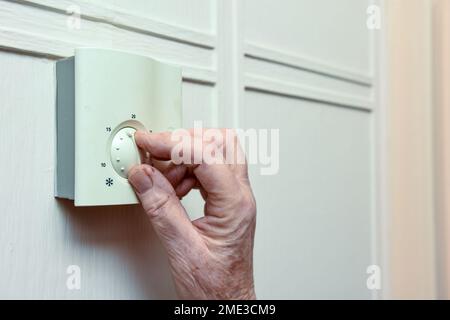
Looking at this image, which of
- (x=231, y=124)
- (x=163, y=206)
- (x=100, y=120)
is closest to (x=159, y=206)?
(x=163, y=206)

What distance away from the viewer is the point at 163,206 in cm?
50

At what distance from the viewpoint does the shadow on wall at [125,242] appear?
0.53m

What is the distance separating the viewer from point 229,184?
20.6 inches

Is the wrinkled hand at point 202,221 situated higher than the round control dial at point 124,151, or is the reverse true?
the round control dial at point 124,151

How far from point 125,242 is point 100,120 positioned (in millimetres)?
158

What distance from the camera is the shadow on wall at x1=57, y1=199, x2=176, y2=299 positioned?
531mm

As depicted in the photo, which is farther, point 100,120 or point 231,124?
point 231,124

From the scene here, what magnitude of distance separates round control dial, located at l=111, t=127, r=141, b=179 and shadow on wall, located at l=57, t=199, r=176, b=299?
0.24 feet

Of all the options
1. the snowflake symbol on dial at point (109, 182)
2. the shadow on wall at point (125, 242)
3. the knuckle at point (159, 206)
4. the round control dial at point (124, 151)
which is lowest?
the shadow on wall at point (125, 242)

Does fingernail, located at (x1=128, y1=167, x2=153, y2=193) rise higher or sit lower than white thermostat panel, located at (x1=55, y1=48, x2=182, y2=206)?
lower

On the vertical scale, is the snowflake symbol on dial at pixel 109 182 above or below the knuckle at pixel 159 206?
above

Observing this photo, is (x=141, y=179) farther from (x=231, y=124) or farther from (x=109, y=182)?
(x=231, y=124)
